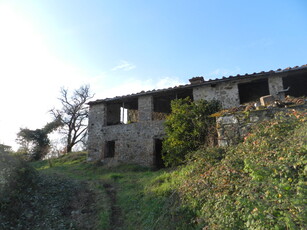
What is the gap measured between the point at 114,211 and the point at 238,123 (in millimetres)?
4318

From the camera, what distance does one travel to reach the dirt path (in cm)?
554

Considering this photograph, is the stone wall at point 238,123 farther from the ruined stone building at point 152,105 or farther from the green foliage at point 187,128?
the ruined stone building at point 152,105

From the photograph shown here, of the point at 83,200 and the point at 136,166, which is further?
the point at 136,166

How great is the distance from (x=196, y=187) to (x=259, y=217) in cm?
192

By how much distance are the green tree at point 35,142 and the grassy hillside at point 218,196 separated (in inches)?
553

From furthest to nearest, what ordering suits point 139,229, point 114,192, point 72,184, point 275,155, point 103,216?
point 72,184 < point 114,192 < point 103,216 < point 139,229 < point 275,155

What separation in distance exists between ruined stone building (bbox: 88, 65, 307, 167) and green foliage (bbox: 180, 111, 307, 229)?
5.93 meters

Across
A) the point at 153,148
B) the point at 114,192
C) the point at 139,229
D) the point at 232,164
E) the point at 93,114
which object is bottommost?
the point at 139,229

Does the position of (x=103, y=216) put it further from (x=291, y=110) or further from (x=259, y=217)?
(x=291, y=110)

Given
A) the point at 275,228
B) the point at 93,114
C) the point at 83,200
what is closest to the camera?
the point at 275,228

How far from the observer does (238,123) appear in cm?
659

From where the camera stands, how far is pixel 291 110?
20.2ft

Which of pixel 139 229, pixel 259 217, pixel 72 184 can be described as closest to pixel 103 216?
pixel 139 229

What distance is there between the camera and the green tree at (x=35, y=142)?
20.5 meters
